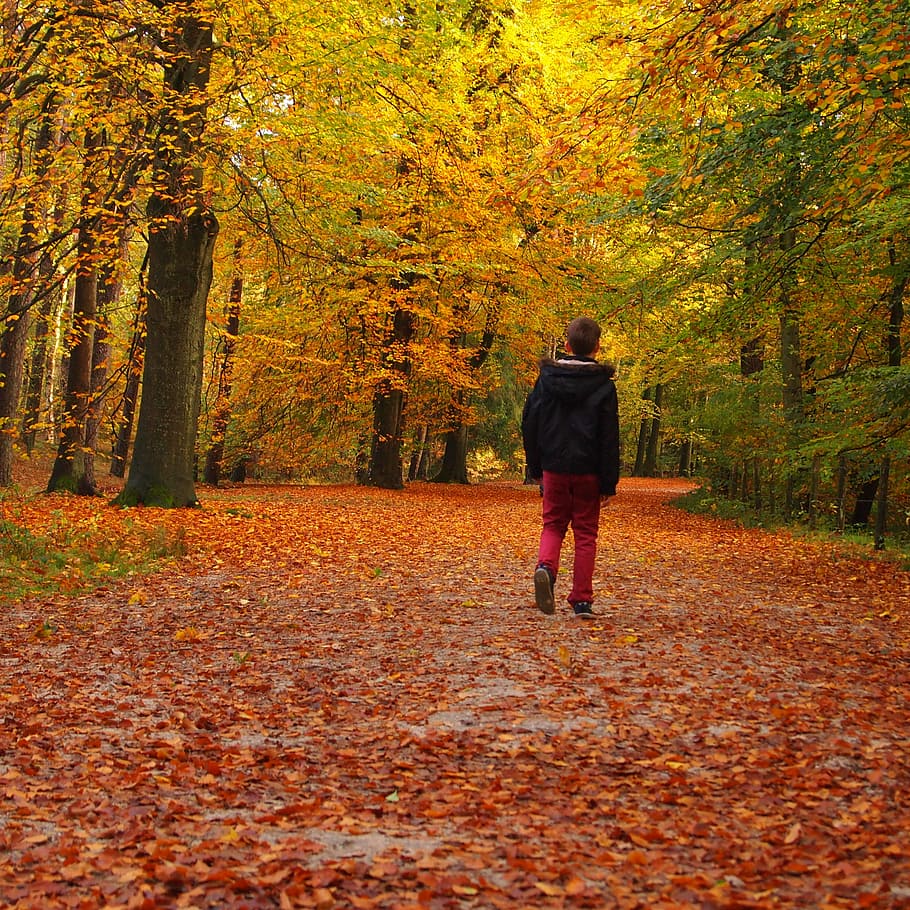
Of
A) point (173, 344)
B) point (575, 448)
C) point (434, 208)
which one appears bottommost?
point (575, 448)

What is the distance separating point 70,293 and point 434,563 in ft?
81.7

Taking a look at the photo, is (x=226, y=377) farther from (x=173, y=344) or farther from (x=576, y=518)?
(x=576, y=518)

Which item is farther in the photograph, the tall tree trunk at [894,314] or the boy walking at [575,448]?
the tall tree trunk at [894,314]

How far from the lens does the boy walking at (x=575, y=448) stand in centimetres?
667

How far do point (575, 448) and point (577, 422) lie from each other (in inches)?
7.7

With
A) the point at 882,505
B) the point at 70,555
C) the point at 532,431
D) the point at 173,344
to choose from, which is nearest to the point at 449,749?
the point at 532,431

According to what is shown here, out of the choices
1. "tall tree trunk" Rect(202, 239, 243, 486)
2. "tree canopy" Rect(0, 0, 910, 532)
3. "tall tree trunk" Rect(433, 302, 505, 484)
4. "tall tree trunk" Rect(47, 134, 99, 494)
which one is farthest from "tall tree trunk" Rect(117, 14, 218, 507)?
"tall tree trunk" Rect(433, 302, 505, 484)

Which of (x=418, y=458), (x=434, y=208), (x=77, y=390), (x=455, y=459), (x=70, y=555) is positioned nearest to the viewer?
(x=70, y=555)

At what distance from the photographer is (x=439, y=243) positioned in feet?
63.7

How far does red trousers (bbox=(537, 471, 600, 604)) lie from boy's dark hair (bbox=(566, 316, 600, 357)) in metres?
0.95

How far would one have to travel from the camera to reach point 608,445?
6.66 m

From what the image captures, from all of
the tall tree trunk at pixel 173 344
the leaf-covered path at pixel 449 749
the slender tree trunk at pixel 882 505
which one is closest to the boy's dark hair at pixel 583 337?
the leaf-covered path at pixel 449 749

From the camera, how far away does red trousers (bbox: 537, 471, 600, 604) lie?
6.75 meters

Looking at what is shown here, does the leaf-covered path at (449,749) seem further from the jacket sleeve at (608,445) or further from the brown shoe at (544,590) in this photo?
the jacket sleeve at (608,445)
